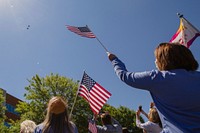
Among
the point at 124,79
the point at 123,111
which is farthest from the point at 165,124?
the point at 123,111

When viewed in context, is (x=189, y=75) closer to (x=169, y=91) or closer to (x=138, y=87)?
(x=169, y=91)

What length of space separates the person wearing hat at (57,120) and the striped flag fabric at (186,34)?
617 cm

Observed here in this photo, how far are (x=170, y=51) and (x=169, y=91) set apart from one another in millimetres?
357

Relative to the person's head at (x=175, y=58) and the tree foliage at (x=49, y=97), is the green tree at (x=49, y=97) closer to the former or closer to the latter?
the tree foliage at (x=49, y=97)

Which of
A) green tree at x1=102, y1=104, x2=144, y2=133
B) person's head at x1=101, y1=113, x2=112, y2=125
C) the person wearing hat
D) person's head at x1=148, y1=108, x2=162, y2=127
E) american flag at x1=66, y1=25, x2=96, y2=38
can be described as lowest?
person's head at x1=148, y1=108, x2=162, y2=127

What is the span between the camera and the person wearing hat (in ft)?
14.8

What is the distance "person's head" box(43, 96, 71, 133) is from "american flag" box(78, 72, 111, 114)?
20.9 ft

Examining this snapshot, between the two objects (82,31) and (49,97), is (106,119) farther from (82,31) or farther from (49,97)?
(49,97)

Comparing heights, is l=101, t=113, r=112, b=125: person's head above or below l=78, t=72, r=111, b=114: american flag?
below

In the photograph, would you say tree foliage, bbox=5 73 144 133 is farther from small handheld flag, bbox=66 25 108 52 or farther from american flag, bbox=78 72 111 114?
small handheld flag, bbox=66 25 108 52

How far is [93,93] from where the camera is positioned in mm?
11961

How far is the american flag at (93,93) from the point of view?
11461 millimetres

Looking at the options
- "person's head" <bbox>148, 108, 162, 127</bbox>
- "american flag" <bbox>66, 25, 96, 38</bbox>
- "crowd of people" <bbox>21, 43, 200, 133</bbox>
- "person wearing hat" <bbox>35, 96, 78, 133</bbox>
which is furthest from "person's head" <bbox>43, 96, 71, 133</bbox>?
"american flag" <bbox>66, 25, 96, 38</bbox>

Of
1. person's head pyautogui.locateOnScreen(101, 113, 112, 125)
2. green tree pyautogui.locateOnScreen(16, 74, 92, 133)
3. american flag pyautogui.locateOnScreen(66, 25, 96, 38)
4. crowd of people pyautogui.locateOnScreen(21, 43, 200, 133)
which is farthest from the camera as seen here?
green tree pyautogui.locateOnScreen(16, 74, 92, 133)
